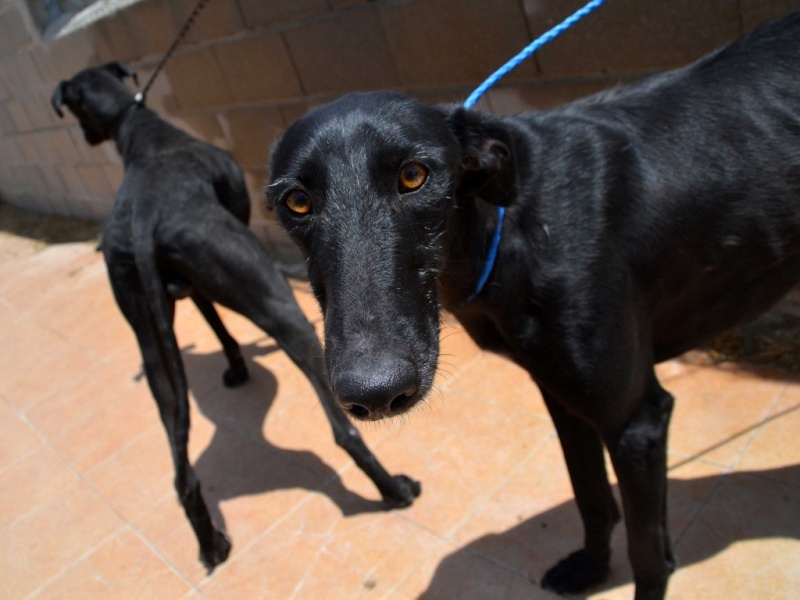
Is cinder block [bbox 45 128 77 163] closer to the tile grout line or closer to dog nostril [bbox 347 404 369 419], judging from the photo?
the tile grout line

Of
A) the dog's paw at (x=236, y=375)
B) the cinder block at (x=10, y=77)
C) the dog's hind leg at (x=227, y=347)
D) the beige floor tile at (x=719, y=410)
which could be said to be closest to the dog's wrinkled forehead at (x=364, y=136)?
the beige floor tile at (x=719, y=410)

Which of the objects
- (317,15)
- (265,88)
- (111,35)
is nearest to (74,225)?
(111,35)

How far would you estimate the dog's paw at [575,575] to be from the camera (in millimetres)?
2152

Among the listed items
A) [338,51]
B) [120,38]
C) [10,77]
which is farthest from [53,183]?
A: [338,51]

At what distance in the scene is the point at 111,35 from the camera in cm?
577

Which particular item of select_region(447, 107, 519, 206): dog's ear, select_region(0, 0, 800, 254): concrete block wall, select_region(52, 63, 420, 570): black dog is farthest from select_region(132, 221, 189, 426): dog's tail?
select_region(447, 107, 519, 206): dog's ear

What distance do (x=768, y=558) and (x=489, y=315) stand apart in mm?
1193

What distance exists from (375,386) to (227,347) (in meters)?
2.93

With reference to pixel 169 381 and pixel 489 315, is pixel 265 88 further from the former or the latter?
pixel 489 315

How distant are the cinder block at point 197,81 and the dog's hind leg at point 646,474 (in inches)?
162

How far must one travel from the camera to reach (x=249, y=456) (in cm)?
342

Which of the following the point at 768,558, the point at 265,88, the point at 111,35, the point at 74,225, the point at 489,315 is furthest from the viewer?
the point at 74,225

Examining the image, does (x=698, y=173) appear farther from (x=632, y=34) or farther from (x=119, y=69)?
(x=119, y=69)

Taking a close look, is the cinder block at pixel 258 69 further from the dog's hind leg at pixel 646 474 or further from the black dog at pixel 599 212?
the dog's hind leg at pixel 646 474
